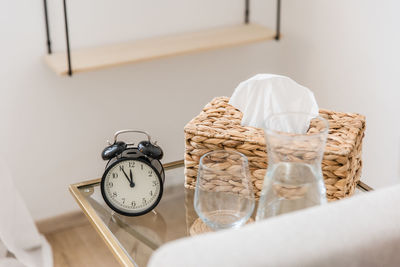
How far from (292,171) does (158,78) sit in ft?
4.48

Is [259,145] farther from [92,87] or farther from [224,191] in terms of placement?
[92,87]

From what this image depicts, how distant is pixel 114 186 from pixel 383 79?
45.9 inches

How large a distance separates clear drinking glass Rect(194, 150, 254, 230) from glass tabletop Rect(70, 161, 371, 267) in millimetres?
91

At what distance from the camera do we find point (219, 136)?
50.0 inches

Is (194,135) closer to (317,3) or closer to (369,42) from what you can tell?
(369,42)

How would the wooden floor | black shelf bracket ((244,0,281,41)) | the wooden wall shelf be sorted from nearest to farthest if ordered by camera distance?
the wooden wall shelf < the wooden floor < black shelf bracket ((244,0,281,41))

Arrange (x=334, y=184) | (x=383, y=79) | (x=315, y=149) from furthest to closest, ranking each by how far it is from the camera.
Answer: (x=383, y=79) → (x=334, y=184) → (x=315, y=149)

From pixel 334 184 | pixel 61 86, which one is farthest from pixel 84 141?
pixel 334 184

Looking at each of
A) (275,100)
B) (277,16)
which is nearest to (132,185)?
(275,100)

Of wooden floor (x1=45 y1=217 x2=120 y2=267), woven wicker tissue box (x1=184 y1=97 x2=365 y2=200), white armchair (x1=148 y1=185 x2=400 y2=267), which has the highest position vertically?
white armchair (x1=148 y1=185 x2=400 y2=267)

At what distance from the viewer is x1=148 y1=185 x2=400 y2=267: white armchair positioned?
76 cm

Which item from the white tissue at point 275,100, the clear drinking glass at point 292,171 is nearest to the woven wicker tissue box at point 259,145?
the white tissue at point 275,100

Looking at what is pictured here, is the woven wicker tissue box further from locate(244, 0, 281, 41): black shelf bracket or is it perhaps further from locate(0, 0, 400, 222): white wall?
locate(244, 0, 281, 41): black shelf bracket

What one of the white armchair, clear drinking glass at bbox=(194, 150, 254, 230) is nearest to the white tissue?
clear drinking glass at bbox=(194, 150, 254, 230)
